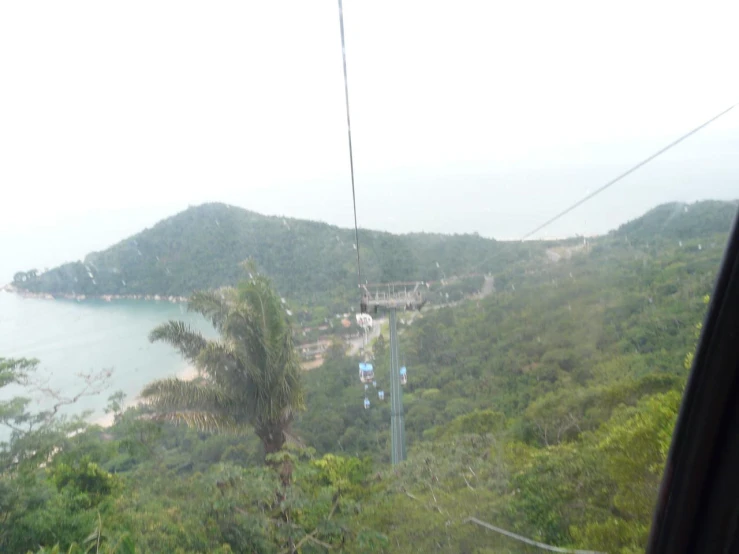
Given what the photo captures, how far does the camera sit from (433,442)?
6.98 metres

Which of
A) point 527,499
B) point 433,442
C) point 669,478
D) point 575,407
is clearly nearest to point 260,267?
point 433,442

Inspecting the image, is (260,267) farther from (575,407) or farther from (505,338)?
(575,407)

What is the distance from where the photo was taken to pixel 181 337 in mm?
7020

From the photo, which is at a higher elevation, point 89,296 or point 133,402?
point 89,296

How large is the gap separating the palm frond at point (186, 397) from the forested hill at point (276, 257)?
145cm

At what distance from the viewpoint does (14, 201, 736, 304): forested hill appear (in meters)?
8.48

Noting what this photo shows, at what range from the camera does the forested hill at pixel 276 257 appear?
8.48m

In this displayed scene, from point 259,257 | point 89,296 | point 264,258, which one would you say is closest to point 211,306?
point 259,257

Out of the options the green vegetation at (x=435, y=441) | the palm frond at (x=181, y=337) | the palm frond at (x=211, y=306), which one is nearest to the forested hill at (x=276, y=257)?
the palm frond at (x=211, y=306)

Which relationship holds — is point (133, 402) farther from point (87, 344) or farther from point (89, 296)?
point (89, 296)

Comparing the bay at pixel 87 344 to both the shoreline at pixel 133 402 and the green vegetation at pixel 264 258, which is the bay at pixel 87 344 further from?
the green vegetation at pixel 264 258

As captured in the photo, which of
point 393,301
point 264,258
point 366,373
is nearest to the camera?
point 264,258

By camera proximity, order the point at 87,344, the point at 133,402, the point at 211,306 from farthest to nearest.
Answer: the point at 87,344 → the point at 211,306 → the point at 133,402

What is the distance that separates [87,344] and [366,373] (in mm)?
4465
